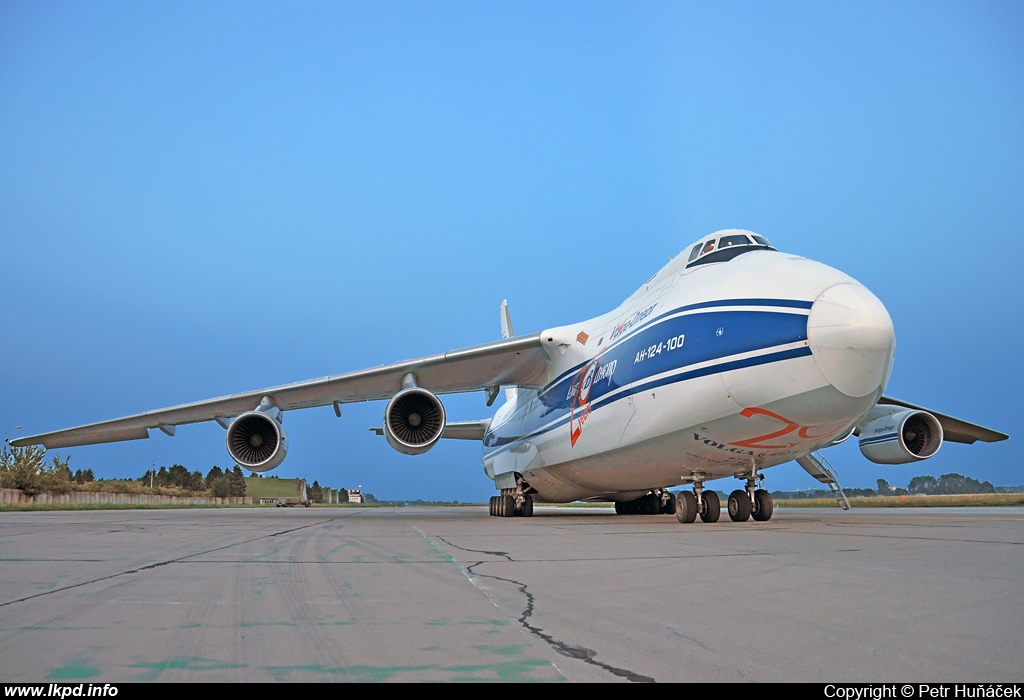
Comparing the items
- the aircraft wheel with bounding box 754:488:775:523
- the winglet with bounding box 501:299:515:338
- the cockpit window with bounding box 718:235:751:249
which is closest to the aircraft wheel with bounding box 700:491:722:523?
the aircraft wheel with bounding box 754:488:775:523

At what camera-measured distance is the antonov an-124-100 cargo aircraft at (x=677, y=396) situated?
7.94 metres

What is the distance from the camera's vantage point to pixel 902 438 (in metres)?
12.0

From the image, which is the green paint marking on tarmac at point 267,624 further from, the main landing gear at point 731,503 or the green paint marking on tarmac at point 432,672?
the main landing gear at point 731,503

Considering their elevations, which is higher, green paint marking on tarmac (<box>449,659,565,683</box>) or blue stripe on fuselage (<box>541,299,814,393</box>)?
blue stripe on fuselage (<box>541,299,814,393</box>)

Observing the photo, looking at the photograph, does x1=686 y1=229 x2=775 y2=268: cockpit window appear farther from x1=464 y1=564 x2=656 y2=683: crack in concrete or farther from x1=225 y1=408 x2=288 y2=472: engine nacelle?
x1=225 y1=408 x2=288 y2=472: engine nacelle

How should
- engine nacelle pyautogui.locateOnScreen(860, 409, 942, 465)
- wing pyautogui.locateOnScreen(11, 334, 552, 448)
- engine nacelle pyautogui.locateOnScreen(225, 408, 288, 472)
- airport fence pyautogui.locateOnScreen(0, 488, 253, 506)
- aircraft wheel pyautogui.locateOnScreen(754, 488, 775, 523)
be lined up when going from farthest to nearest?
airport fence pyautogui.locateOnScreen(0, 488, 253, 506) → wing pyautogui.locateOnScreen(11, 334, 552, 448) → engine nacelle pyautogui.locateOnScreen(225, 408, 288, 472) → engine nacelle pyautogui.locateOnScreen(860, 409, 942, 465) → aircraft wheel pyautogui.locateOnScreen(754, 488, 775, 523)

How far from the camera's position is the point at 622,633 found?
8.14ft

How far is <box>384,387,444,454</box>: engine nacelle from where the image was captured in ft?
41.1

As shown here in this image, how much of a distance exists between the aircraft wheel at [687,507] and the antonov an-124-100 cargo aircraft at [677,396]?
30 millimetres

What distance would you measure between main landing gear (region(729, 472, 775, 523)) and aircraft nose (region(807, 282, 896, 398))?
2.39m

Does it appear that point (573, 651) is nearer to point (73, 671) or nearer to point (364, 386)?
point (73, 671)

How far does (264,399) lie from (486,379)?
4.58m

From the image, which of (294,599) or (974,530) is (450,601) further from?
(974,530)
